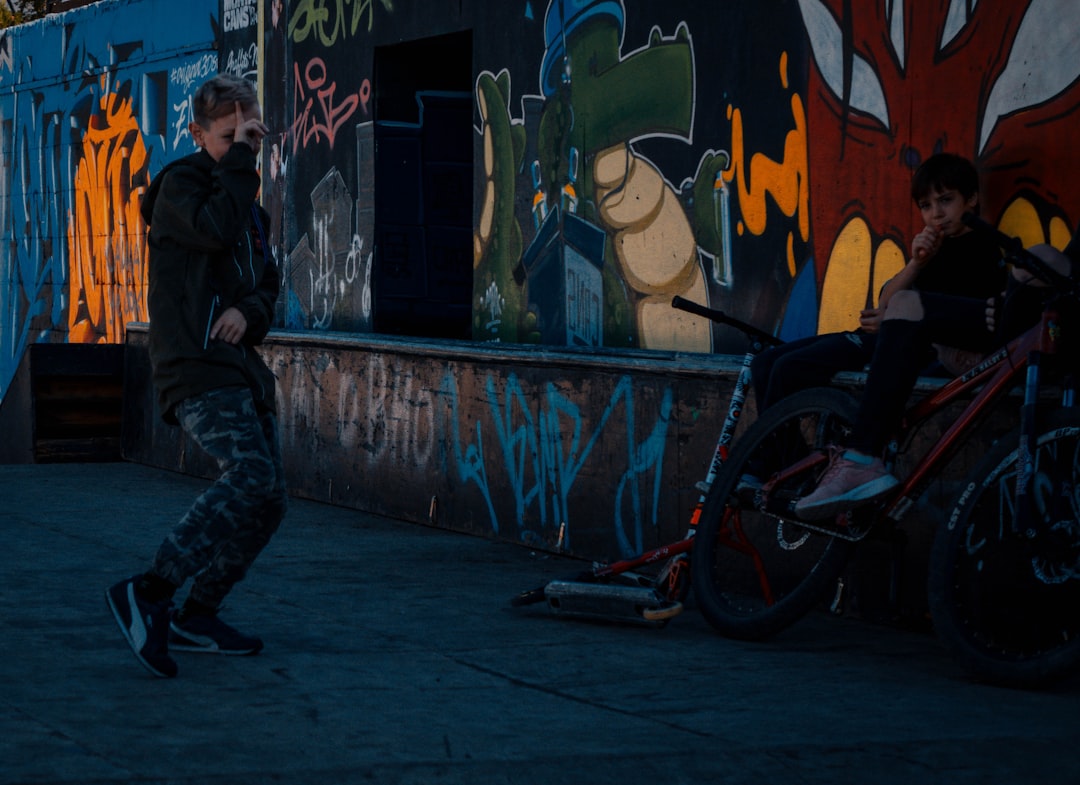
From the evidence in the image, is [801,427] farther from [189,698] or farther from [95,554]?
[95,554]

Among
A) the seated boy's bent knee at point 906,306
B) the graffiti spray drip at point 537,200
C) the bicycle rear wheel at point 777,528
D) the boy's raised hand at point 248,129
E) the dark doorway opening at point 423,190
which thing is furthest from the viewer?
the dark doorway opening at point 423,190

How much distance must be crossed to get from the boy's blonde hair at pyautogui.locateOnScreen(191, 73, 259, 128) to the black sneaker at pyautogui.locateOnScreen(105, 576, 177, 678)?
1440 millimetres

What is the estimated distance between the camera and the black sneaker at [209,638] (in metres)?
5.51

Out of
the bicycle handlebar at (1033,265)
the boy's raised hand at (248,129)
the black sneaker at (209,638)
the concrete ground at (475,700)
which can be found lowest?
the concrete ground at (475,700)

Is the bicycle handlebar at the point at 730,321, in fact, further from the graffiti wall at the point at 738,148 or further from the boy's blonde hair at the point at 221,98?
the boy's blonde hair at the point at 221,98

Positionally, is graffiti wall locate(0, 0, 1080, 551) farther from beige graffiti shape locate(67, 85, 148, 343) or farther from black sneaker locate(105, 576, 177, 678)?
black sneaker locate(105, 576, 177, 678)

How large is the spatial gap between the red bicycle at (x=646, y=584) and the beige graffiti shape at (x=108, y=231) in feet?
30.3

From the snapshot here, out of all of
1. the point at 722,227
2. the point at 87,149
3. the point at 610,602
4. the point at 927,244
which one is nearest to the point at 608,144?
the point at 722,227

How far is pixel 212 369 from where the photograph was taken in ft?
17.6

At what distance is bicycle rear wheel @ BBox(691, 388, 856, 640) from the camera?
19.0 ft

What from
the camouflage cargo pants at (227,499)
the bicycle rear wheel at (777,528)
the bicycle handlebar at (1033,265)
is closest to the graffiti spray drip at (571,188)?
the bicycle rear wheel at (777,528)

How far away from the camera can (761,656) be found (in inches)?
225

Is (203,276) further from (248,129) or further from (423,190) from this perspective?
(423,190)

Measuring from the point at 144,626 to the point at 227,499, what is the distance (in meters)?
0.45
